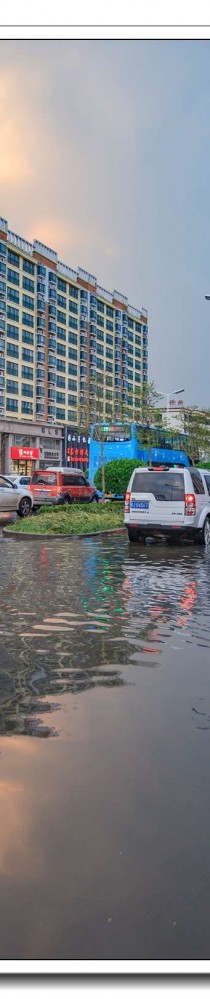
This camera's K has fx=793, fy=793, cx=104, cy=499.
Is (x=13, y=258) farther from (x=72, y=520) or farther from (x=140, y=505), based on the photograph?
(x=140, y=505)

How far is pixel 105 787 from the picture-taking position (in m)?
3.57

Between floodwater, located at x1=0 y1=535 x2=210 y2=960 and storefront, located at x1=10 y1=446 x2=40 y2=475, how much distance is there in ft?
230

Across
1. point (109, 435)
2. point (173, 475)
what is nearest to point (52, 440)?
point (109, 435)

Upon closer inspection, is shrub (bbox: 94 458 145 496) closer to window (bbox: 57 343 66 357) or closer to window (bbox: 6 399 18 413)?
window (bbox: 6 399 18 413)

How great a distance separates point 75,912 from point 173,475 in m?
14.6

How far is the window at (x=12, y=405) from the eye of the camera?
8471cm

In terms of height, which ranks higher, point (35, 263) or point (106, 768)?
point (35, 263)

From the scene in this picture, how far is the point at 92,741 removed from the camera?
13.8 ft

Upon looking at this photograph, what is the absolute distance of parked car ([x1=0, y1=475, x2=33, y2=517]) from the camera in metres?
26.4

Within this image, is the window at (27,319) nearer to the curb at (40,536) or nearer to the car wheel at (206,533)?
the curb at (40,536)

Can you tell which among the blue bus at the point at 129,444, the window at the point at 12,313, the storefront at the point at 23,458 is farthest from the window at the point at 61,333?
the blue bus at the point at 129,444

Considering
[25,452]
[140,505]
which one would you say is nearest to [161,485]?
[140,505]

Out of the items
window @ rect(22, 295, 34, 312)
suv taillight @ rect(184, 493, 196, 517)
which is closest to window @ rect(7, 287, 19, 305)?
window @ rect(22, 295, 34, 312)
